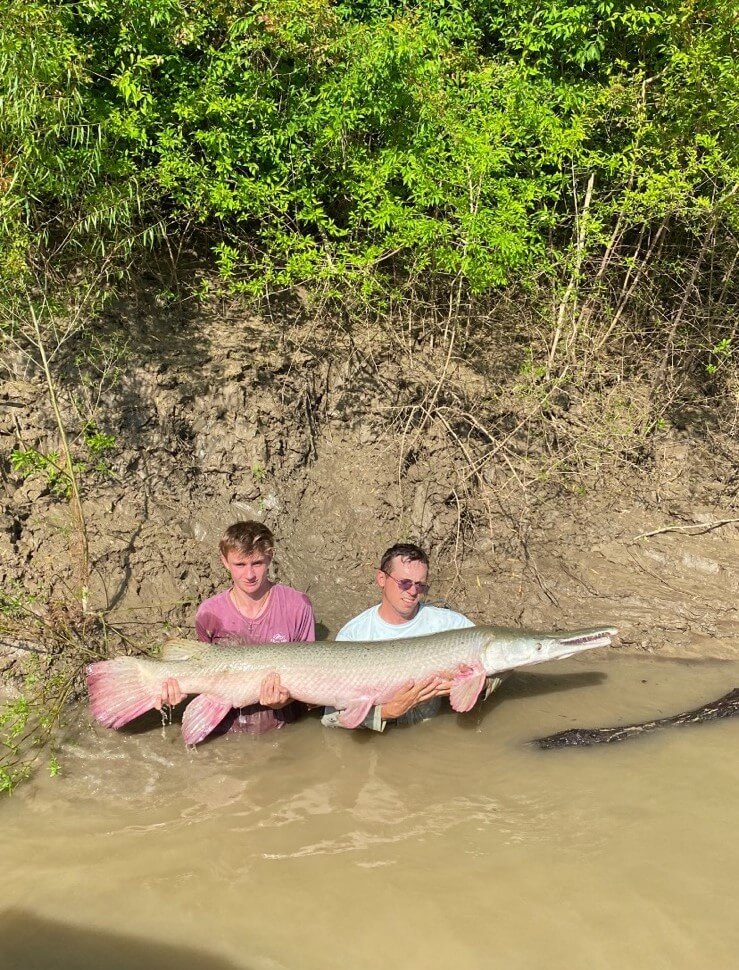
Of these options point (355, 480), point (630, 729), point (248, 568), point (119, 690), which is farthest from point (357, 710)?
point (355, 480)

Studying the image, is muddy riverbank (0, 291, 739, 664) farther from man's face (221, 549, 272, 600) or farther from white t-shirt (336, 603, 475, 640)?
white t-shirt (336, 603, 475, 640)

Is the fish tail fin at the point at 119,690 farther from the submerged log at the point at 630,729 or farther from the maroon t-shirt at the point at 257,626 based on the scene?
the submerged log at the point at 630,729

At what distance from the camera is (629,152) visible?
7.56 metres

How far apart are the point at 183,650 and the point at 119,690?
1.34ft

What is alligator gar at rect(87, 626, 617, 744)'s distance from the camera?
15.0 ft

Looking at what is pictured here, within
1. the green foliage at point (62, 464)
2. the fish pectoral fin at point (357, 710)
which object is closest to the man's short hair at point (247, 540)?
the fish pectoral fin at point (357, 710)

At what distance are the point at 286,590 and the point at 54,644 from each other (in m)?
1.69

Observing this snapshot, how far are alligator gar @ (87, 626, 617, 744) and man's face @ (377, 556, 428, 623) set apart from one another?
0.86 ft

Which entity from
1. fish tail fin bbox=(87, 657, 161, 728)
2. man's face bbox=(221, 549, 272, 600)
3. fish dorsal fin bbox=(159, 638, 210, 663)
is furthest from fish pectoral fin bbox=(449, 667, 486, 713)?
fish tail fin bbox=(87, 657, 161, 728)

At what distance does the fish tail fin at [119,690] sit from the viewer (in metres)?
4.55

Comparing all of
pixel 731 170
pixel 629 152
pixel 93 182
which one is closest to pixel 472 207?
pixel 629 152

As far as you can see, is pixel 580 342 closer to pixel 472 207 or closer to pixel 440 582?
pixel 472 207

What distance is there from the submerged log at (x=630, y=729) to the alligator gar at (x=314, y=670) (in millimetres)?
643

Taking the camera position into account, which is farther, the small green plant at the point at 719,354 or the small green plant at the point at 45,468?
the small green plant at the point at 719,354
